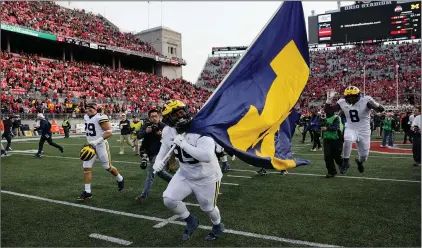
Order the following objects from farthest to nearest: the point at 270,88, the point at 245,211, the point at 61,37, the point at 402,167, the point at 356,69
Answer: the point at 356,69
the point at 61,37
the point at 402,167
the point at 245,211
the point at 270,88

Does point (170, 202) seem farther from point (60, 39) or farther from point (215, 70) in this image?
point (215, 70)

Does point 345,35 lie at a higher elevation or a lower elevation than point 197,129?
higher

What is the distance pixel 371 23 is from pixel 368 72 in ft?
25.2

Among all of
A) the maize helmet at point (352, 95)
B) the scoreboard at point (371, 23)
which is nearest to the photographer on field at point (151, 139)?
the maize helmet at point (352, 95)

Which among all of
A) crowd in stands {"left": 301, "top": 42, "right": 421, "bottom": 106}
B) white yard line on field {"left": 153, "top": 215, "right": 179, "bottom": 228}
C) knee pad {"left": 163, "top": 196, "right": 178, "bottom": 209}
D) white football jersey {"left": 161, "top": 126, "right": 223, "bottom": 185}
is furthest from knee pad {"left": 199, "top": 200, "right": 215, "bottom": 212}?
crowd in stands {"left": 301, "top": 42, "right": 421, "bottom": 106}

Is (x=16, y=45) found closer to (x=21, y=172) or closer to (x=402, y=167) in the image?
(x=21, y=172)

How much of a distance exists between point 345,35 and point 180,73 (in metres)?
27.4

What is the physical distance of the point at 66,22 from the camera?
4341 cm

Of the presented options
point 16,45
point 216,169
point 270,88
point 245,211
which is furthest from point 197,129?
point 16,45

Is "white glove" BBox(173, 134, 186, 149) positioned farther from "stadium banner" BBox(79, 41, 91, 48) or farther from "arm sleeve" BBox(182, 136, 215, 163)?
"stadium banner" BBox(79, 41, 91, 48)

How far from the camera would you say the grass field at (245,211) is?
4.64 m

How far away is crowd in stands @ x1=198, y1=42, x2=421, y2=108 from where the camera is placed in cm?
4466

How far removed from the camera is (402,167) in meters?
9.85

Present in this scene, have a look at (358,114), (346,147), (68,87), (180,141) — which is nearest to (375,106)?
(358,114)
